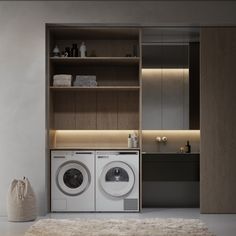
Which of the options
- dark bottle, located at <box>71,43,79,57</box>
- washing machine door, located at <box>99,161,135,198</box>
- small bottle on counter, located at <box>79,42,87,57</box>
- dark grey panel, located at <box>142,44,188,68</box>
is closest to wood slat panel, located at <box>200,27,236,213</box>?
dark grey panel, located at <box>142,44,188,68</box>

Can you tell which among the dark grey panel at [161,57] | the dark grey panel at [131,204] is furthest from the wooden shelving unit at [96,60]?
the dark grey panel at [131,204]

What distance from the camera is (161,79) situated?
7.77 m

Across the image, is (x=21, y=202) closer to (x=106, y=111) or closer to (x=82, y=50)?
(x=106, y=111)

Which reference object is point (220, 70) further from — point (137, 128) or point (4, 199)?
point (4, 199)

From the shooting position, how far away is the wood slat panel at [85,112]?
25.2 ft

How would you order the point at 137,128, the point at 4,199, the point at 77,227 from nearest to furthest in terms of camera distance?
the point at 77,227
the point at 4,199
the point at 137,128

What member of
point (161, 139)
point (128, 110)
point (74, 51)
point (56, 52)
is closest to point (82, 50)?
point (74, 51)

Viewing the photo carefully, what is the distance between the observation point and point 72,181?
716 cm

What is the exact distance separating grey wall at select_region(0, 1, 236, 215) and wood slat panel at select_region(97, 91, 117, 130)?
3.37 ft

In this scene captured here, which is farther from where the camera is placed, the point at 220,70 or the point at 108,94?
the point at 108,94

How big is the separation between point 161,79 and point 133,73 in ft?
1.41

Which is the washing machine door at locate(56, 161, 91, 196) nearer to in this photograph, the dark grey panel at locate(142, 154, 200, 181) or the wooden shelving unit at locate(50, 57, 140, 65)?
the dark grey panel at locate(142, 154, 200, 181)

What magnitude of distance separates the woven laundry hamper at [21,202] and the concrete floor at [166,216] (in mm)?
154

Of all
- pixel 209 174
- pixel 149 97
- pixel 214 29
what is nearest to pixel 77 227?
pixel 209 174
